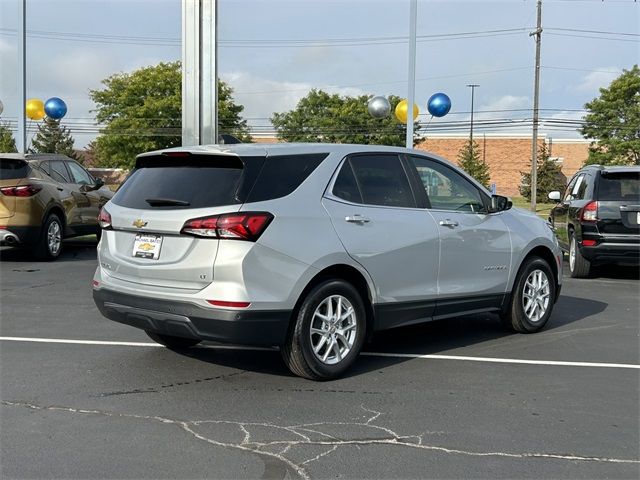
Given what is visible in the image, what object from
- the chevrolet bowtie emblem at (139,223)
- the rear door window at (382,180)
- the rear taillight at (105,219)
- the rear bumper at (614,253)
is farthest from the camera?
the rear bumper at (614,253)

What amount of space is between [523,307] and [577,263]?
187 inches

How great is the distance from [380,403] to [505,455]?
110 centimetres

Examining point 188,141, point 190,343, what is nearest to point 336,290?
point 190,343

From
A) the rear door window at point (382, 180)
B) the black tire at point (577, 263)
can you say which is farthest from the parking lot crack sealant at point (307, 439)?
the black tire at point (577, 263)

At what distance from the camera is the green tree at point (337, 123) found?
6156 centimetres

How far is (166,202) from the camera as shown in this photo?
5.23 metres

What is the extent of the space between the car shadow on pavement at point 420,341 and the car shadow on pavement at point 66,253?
24.9 feet

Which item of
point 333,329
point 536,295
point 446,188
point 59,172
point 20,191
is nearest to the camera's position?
point 333,329

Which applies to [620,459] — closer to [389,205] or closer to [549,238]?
[389,205]

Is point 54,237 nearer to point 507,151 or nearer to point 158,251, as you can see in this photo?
point 158,251

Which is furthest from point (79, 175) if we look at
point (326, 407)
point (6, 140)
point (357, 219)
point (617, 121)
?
point (6, 140)

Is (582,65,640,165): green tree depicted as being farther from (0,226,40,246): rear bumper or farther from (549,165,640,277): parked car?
(0,226,40,246): rear bumper

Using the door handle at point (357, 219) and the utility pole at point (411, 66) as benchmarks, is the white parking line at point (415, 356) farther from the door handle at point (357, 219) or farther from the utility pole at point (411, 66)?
the utility pole at point (411, 66)

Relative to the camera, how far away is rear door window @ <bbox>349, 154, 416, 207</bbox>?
5789 millimetres
